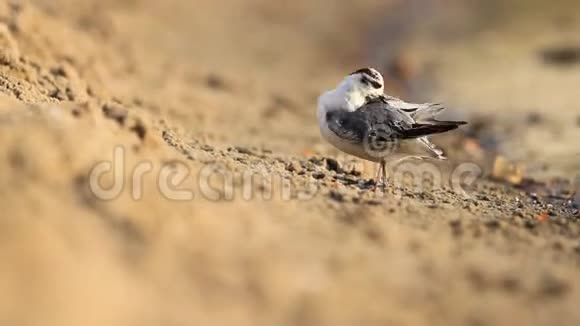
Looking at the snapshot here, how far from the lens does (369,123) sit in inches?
255

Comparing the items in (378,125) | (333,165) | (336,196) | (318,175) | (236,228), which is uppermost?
(378,125)

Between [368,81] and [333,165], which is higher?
[368,81]

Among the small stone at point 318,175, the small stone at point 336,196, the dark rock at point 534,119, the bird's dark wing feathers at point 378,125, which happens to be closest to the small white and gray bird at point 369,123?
the bird's dark wing feathers at point 378,125

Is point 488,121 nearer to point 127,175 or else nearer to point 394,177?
point 394,177

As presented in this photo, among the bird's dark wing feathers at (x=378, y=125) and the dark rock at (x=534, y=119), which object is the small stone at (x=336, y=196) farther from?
the dark rock at (x=534, y=119)

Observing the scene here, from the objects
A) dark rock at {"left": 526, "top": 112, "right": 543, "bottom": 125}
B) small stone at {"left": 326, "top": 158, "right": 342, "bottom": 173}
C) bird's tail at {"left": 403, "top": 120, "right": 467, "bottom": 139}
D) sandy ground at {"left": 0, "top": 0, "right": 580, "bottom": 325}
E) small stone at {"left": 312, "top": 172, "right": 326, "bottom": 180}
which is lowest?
sandy ground at {"left": 0, "top": 0, "right": 580, "bottom": 325}

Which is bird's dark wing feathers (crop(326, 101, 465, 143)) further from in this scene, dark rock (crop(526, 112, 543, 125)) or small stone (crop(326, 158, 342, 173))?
dark rock (crop(526, 112, 543, 125))

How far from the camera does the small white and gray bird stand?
6.48 metres

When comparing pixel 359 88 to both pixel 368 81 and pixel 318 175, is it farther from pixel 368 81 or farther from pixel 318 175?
pixel 318 175

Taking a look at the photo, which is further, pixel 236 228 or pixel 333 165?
pixel 333 165

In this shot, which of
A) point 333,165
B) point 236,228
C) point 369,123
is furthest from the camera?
point 333,165

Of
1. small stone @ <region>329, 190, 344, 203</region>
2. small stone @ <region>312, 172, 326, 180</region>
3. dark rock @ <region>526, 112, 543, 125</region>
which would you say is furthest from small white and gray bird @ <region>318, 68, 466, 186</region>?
dark rock @ <region>526, 112, 543, 125</region>

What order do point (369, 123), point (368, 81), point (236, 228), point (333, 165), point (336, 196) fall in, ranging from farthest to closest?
point (333, 165) → point (368, 81) → point (369, 123) → point (336, 196) → point (236, 228)

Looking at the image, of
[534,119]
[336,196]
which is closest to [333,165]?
[336,196]
